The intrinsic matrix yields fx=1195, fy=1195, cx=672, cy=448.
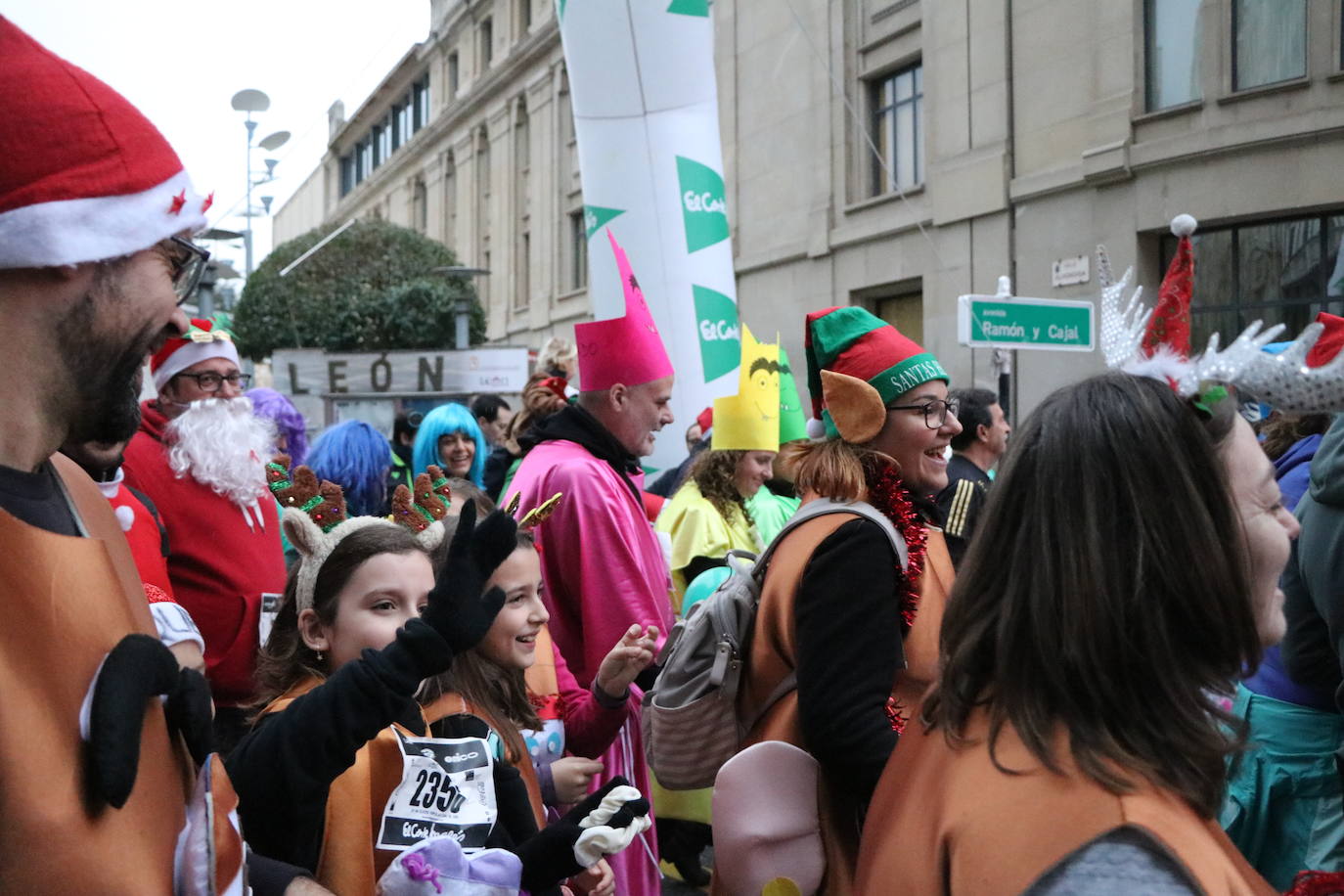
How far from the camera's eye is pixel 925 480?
2773mm

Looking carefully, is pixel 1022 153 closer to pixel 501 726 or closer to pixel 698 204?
pixel 698 204

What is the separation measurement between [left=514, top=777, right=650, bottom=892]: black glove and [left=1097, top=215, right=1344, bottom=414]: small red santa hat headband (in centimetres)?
115

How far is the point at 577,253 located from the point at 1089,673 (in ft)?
96.3

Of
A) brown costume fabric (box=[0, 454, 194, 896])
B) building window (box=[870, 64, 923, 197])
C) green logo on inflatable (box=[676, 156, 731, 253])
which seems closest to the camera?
brown costume fabric (box=[0, 454, 194, 896])

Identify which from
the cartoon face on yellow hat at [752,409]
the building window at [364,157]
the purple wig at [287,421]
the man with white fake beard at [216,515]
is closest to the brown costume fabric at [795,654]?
the man with white fake beard at [216,515]

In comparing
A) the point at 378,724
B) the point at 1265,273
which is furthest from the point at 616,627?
the point at 1265,273

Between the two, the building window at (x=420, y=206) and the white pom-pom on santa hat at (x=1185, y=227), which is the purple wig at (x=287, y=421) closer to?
the white pom-pom on santa hat at (x=1185, y=227)

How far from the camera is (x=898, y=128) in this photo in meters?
17.6

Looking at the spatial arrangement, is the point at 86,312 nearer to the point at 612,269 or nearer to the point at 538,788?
the point at 538,788

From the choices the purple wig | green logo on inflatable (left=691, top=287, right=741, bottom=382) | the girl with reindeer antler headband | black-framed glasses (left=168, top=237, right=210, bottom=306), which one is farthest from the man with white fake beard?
green logo on inflatable (left=691, top=287, right=741, bottom=382)

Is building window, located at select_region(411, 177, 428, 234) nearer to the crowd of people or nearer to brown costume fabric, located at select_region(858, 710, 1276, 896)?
the crowd of people

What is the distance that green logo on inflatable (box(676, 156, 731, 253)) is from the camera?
8703 mm

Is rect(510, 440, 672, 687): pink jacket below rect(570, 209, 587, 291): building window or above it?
below

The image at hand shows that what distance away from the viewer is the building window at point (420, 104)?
44.4 metres
